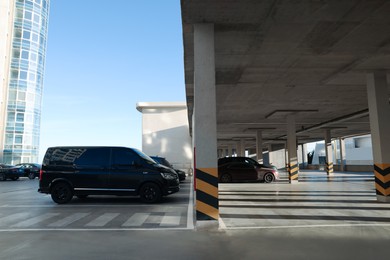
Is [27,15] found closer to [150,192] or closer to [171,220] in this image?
[150,192]

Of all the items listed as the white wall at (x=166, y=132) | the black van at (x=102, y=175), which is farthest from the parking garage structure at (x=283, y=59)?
the white wall at (x=166, y=132)

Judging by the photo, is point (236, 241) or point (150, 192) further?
point (150, 192)

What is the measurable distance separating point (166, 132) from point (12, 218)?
28.2m

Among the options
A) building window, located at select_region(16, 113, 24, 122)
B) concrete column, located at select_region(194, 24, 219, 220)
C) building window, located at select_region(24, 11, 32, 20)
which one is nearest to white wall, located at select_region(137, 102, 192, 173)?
building window, located at select_region(16, 113, 24, 122)

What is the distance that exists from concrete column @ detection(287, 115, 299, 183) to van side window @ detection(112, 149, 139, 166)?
1255cm

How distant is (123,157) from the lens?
10.7m

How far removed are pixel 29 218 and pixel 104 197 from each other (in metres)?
4.48

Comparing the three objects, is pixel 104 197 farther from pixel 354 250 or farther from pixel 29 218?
pixel 354 250

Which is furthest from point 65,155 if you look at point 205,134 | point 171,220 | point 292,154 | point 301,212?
point 292,154

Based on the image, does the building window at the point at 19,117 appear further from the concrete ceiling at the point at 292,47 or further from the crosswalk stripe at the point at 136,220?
the crosswalk stripe at the point at 136,220

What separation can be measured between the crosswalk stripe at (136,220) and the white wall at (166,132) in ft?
88.7

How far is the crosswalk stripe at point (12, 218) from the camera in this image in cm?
747

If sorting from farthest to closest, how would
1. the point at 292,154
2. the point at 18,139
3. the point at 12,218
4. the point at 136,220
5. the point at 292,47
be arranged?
1. the point at 18,139
2. the point at 292,154
3. the point at 292,47
4. the point at 12,218
5. the point at 136,220

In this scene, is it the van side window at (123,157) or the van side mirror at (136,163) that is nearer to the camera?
the van side mirror at (136,163)
